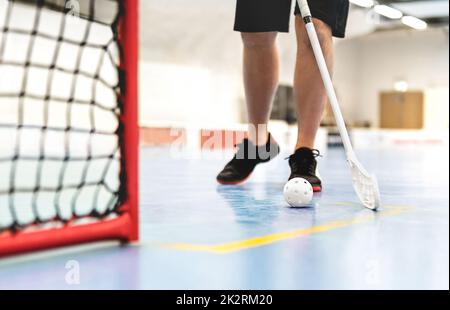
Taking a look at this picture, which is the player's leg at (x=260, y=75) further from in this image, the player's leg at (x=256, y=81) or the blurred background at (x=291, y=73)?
the blurred background at (x=291, y=73)

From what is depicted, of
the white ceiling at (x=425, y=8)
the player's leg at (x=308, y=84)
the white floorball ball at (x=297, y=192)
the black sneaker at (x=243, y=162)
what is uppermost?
the white ceiling at (x=425, y=8)

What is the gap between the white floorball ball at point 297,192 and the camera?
1.35 metres

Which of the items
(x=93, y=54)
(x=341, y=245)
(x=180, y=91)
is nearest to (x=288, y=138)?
(x=180, y=91)

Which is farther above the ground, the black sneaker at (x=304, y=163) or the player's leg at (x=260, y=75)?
the player's leg at (x=260, y=75)

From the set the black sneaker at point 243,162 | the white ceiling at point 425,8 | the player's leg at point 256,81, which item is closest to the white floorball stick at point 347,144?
the player's leg at point 256,81

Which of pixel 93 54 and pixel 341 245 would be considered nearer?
pixel 341 245

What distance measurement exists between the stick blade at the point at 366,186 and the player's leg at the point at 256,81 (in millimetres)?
500

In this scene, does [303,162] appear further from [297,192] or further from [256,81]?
[256,81]

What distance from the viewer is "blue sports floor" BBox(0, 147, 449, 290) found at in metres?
0.71

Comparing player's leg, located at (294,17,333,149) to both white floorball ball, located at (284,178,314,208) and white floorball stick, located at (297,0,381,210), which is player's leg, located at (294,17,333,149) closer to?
white floorball stick, located at (297,0,381,210)

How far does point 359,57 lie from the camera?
1574 centimetres
